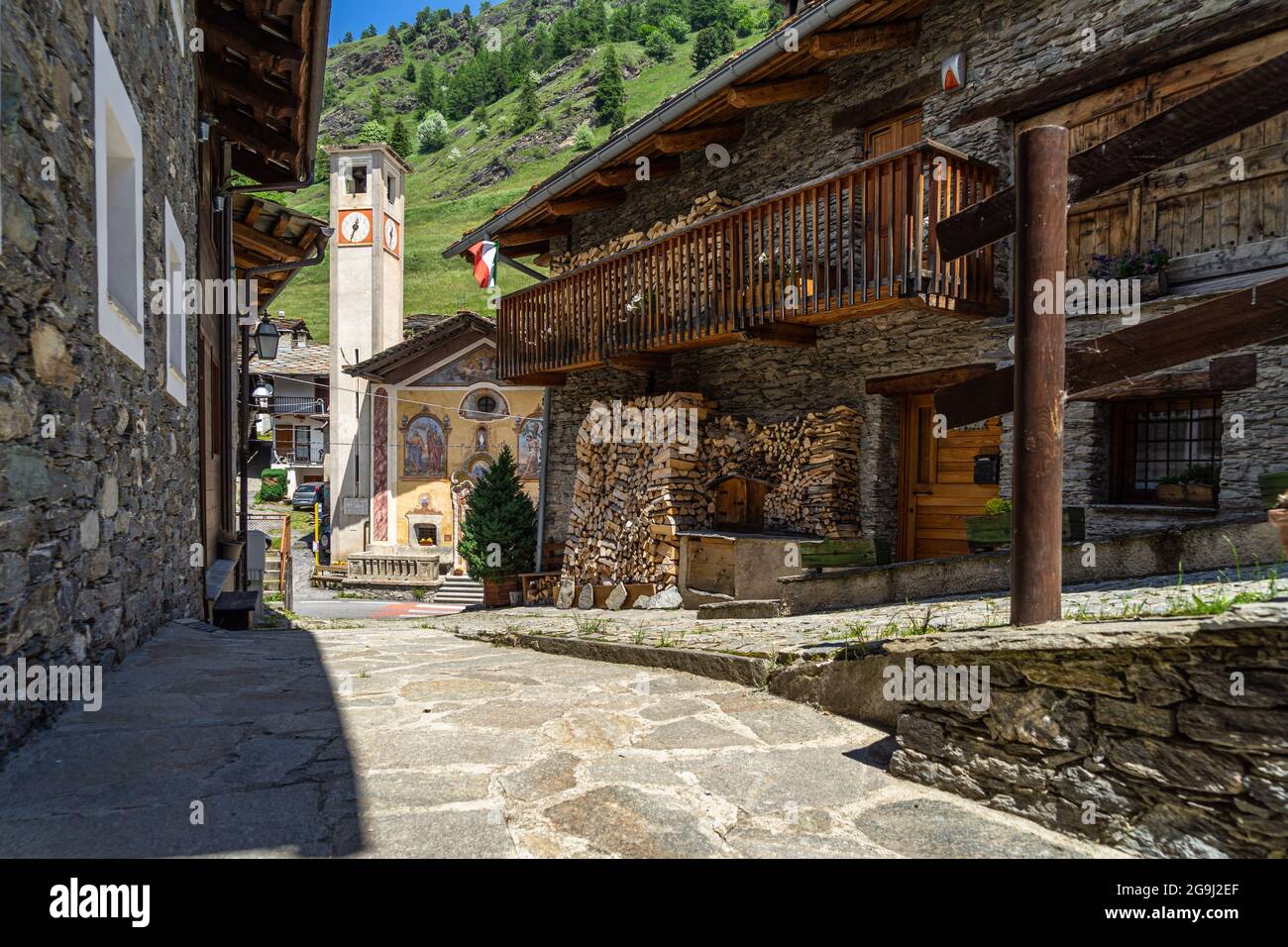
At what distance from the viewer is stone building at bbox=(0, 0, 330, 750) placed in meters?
2.55

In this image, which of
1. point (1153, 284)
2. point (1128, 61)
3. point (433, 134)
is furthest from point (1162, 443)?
point (433, 134)

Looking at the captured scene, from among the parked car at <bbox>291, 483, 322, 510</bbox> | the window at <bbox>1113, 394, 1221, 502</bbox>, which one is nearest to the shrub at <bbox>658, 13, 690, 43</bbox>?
the parked car at <bbox>291, 483, 322, 510</bbox>

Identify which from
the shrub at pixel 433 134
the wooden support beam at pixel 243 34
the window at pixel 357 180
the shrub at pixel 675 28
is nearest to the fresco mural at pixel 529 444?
the window at pixel 357 180

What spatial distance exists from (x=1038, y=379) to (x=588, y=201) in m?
10.6

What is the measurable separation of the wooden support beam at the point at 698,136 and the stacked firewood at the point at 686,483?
3167 mm

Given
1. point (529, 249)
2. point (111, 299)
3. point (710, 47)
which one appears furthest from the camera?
point (710, 47)

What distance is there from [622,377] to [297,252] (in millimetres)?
4724

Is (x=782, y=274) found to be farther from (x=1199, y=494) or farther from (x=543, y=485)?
(x=543, y=485)

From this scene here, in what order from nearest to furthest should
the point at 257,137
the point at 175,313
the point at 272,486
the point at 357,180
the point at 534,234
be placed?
1. the point at 175,313
2. the point at 257,137
3. the point at 534,234
4. the point at 357,180
5. the point at 272,486

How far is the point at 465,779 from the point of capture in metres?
2.70

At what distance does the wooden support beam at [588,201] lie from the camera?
1245 cm

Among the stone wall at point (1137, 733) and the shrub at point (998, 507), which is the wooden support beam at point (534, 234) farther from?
the stone wall at point (1137, 733)

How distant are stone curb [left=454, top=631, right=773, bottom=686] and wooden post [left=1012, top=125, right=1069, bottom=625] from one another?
4.65 ft
